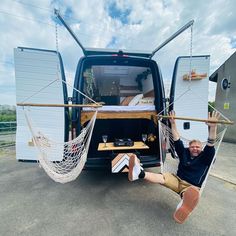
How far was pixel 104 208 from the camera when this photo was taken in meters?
1.95

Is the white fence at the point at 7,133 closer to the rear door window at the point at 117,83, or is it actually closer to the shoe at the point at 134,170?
the rear door window at the point at 117,83

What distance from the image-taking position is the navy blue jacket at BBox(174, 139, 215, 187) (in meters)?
1.80

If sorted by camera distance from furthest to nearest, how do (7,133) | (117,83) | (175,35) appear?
1. (7,133)
2. (117,83)
3. (175,35)

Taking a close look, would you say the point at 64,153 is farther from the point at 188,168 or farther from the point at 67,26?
the point at 67,26

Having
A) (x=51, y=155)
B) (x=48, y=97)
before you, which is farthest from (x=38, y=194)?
(x=48, y=97)

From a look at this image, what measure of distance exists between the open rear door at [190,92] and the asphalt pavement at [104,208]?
0.94 m

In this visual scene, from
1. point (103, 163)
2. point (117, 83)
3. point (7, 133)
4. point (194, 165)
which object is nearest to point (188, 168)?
point (194, 165)

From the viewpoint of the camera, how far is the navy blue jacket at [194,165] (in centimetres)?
180

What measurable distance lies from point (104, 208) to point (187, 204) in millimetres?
930

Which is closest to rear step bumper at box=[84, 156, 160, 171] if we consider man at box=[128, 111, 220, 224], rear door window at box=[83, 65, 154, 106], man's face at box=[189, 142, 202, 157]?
man at box=[128, 111, 220, 224]

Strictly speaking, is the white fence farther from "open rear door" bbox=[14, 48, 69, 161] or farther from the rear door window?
"open rear door" bbox=[14, 48, 69, 161]

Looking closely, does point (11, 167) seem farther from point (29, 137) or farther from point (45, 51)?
point (45, 51)

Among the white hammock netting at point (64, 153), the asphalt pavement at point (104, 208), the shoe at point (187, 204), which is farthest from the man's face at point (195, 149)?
the white hammock netting at point (64, 153)

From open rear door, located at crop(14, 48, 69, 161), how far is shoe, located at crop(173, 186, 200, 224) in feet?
5.10
